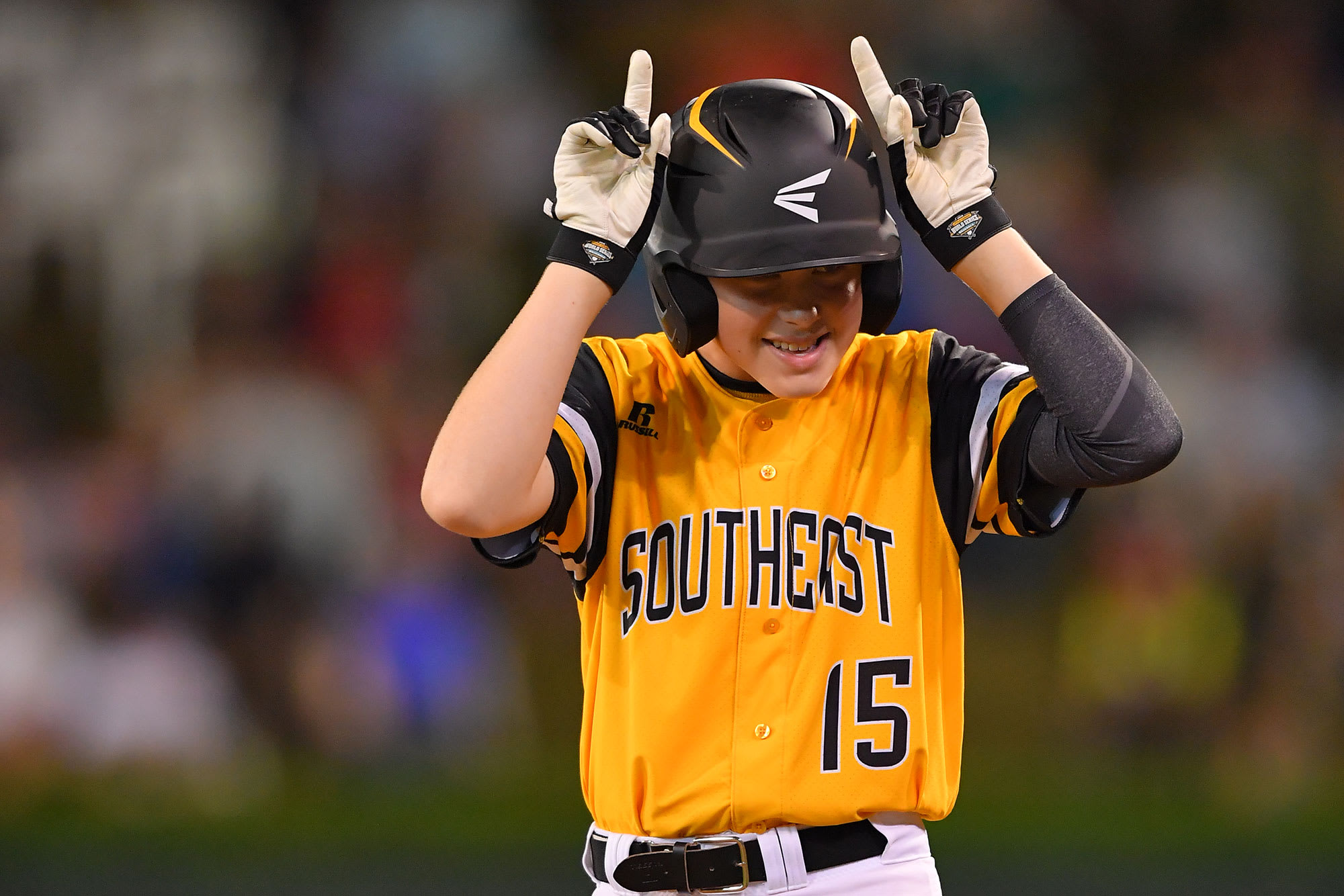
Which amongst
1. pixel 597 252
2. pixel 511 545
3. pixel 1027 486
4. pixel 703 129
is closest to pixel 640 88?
pixel 703 129

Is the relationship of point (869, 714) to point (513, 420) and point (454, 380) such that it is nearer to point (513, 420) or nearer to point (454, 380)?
point (513, 420)

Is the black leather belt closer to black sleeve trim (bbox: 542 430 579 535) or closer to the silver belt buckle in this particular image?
the silver belt buckle

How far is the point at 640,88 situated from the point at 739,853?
1.16m

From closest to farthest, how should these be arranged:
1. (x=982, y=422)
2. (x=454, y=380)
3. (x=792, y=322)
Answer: (x=792, y=322), (x=982, y=422), (x=454, y=380)

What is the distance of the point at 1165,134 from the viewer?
7301 millimetres

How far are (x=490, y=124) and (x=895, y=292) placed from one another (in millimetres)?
5497

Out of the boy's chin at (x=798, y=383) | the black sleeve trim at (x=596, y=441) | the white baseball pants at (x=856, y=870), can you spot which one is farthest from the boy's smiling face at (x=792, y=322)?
the white baseball pants at (x=856, y=870)

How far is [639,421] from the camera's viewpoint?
2270 millimetres

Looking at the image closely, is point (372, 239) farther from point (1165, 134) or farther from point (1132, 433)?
point (1132, 433)

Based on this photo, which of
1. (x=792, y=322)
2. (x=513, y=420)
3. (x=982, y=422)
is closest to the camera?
(x=513, y=420)

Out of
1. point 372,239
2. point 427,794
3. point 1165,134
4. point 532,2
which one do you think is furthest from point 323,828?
point 1165,134

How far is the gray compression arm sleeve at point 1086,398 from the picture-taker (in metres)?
2.01

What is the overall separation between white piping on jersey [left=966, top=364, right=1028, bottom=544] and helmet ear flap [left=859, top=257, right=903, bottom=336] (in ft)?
0.66

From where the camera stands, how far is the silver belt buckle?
2.12 m
